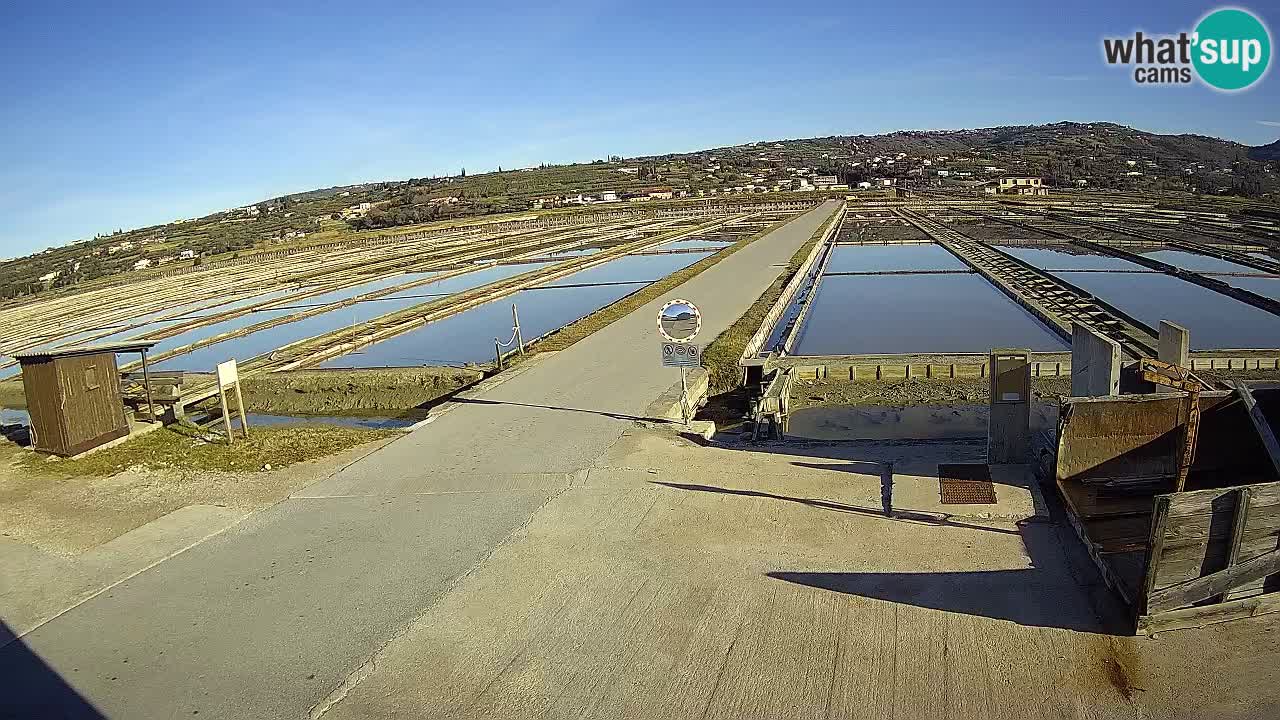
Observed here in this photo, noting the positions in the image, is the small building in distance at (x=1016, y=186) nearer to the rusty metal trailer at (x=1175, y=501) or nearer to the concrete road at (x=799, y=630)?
the rusty metal trailer at (x=1175, y=501)

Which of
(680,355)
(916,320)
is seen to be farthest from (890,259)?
(680,355)

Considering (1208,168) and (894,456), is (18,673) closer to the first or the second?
(894,456)

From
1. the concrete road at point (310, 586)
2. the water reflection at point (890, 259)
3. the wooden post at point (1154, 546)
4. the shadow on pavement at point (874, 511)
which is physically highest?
the wooden post at point (1154, 546)

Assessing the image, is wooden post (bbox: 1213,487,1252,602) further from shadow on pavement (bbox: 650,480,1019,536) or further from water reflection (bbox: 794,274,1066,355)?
water reflection (bbox: 794,274,1066,355)

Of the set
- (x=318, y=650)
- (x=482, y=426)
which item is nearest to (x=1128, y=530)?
(x=318, y=650)

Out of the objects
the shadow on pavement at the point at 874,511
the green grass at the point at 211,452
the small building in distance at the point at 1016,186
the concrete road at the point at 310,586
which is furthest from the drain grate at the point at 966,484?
the small building in distance at the point at 1016,186

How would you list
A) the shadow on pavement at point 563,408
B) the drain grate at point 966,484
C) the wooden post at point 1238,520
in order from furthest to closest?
1. the shadow on pavement at point 563,408
2. the drain grate at point 966,484
3. the wooden post at point 1238,520

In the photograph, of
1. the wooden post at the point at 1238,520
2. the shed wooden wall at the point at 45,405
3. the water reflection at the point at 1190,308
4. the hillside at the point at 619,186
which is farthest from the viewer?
the hillside at the point at 619,186
